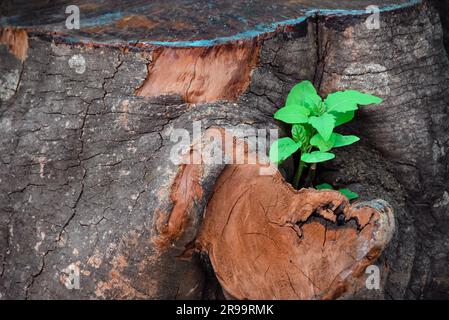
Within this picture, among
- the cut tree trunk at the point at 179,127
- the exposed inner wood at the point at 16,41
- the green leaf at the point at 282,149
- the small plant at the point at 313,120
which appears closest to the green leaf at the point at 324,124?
the small plant at the point at 313,120

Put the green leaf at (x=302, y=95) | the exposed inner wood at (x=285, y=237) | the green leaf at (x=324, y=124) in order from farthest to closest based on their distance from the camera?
1. the green leaf at (x=302, y=95)
2. the green leaf at (x=324, y=124)
3. the exposed inner wood at (x=285, y=237)

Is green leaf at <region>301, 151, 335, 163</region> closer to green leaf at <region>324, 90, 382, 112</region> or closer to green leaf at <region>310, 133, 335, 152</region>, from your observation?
green leaf at <region>310, 133, 335, 152</region>

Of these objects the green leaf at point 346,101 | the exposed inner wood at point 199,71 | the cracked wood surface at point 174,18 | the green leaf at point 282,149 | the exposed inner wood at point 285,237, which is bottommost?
the exposed inner wood at point 285,237

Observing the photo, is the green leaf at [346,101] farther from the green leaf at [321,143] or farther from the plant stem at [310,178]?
the plant stem at [310,178]

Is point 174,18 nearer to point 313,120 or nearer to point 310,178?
point 313,120

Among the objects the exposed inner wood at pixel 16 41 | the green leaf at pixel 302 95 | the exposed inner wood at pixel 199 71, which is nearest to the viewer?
the exposed inner wood at pixel 199 71

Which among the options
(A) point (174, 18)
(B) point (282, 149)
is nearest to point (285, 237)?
(B) point (282, 149)
